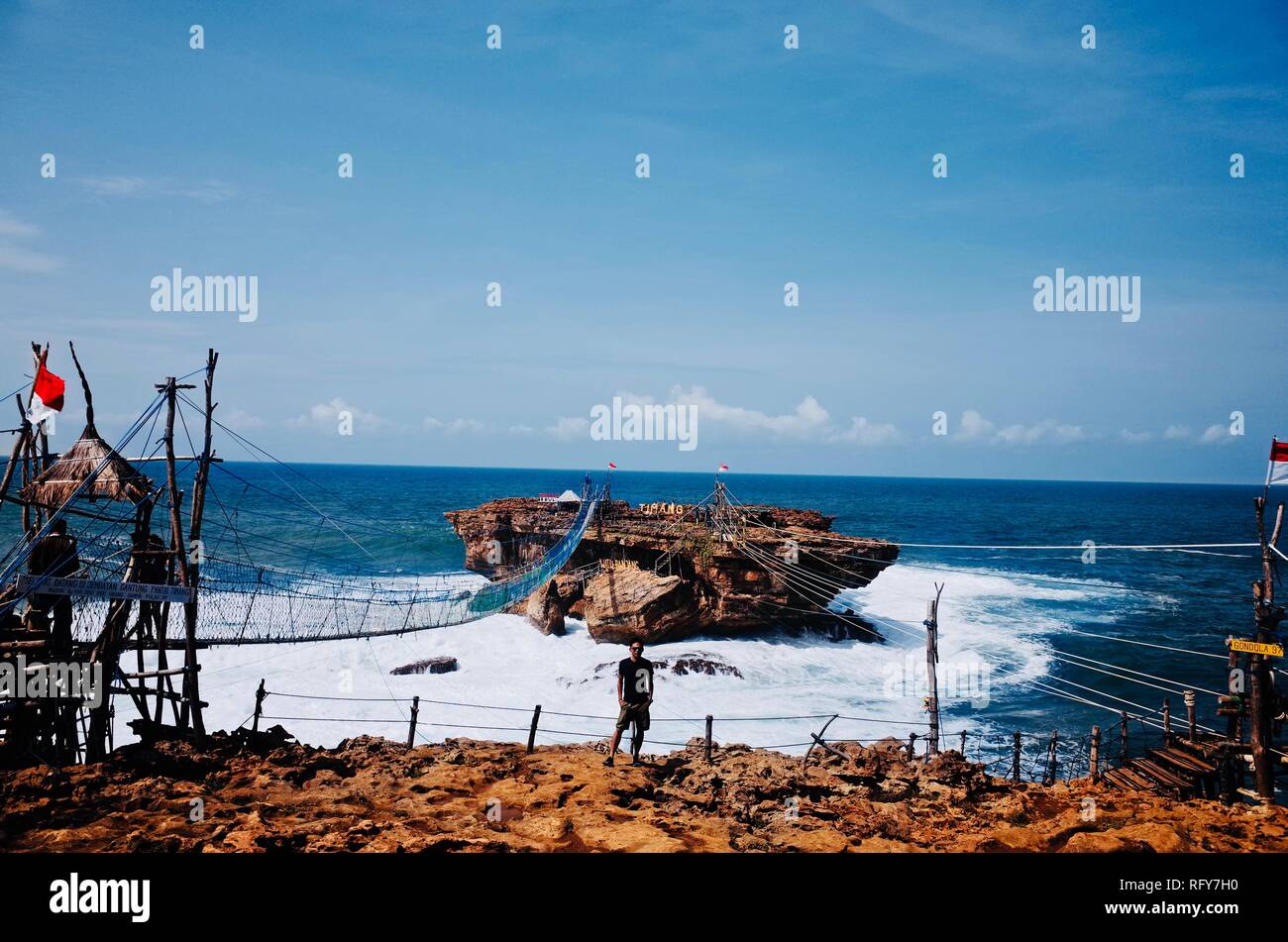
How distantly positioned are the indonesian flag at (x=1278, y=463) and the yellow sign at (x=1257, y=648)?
6.22 feet

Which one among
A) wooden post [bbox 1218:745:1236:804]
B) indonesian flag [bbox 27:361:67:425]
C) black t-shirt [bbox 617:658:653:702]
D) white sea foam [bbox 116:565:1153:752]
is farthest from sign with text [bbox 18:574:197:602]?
wooden post [bbox 1218:745:1236:804]

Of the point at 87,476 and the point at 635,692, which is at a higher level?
the point at 87,476

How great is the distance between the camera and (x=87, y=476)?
406 inches

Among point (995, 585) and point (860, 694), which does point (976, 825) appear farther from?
point (995, 585)

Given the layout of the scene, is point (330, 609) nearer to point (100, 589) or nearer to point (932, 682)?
point (100, 589)

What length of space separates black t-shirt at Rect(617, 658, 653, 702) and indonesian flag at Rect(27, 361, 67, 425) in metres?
8.60

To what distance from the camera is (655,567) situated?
88.8ft

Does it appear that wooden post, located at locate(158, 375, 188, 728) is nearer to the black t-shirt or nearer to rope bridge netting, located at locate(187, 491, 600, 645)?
rope bridge netting, located at locate(187, 491, 600, 645)

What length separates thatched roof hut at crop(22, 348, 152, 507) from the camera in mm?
10500

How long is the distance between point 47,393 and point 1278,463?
15.9 meters

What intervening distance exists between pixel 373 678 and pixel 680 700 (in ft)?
30.8

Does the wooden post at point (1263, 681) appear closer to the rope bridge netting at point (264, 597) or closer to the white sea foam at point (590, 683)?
the white sea foam at point (590, 683)

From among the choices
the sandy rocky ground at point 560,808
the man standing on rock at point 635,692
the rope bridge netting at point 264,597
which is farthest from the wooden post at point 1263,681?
the rope bridge netting at point 264,597

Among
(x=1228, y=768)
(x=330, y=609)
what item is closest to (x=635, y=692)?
(x=1228, y=768)
